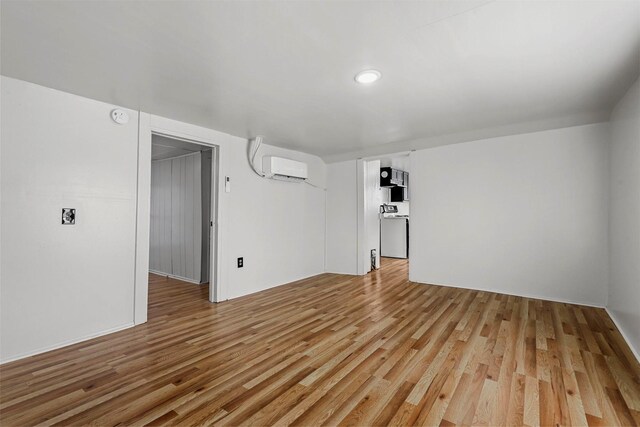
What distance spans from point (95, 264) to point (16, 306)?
0.55 m

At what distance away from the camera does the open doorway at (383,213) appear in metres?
5.07

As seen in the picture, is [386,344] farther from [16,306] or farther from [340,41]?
[16,306]

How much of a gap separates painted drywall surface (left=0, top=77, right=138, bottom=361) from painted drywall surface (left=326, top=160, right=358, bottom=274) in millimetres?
3326

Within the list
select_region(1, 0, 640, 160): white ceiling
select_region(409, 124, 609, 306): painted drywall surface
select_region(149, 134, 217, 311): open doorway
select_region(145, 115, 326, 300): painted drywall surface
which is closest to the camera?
select_region(1, 0, 640, 160): white ceiling

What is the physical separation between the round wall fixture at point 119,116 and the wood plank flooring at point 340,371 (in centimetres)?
202

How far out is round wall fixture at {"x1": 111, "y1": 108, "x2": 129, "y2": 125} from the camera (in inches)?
105

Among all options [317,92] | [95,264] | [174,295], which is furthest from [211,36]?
[174,295]

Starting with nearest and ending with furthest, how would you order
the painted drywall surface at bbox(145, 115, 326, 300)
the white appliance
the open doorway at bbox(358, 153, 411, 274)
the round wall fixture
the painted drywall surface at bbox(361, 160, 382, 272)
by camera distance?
1. the round wall fixture
2. the painted drywall surface at bbox(145, 115, 326, 300)
3. the open doorway at bbox(358, 153, 411, 274)
4. the painted drywall surface at bbox(361, 160, 382, 272)
5. the white appliance

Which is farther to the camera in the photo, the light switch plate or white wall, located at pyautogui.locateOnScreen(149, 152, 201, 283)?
white wall, located at pyautogui.locateOnScreen(149, 152, 201, 283)

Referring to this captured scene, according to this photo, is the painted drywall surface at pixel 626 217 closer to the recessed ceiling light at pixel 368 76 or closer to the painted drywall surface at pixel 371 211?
the recessed ceiling light at pixel 368 76

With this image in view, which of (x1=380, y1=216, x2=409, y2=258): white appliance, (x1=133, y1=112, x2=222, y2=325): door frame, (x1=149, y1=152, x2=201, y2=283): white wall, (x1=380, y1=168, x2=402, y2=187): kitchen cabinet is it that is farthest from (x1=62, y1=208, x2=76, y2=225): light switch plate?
(x1=380, y1=168, x2=402, y2=187): kitchen cabinet

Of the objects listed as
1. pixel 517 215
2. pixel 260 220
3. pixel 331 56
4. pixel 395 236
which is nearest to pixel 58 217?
pixel 260 220

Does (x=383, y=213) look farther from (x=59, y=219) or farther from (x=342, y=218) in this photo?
(x=59, y=219)

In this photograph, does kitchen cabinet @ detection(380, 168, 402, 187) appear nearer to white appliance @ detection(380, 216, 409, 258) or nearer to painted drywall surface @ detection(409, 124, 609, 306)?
white appliance @ detection(380, 216, 409, 258)
